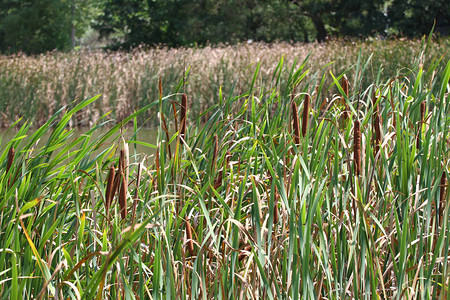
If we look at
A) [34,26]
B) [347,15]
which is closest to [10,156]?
[347,15]

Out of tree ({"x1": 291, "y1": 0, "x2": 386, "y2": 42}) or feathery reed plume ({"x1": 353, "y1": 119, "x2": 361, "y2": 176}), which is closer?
feathery reed plume ({"x1": 353, "y1": 119, "x2": 361, "y2": 176})

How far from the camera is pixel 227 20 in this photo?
22.5m

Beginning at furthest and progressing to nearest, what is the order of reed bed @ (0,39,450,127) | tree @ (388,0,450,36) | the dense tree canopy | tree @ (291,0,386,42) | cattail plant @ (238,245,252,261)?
1. tree @ (291,0,386,42)
2. the dense tree canopy
3. tree @ (388,0,450,36)
4. reed bed @ (0,39,450,127)
5. cattail plant @ (238,245,252,261)

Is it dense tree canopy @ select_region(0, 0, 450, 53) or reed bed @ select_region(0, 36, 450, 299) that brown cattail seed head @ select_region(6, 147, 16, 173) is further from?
dense tree canopy @ select_region(0, 0, 450, 53)

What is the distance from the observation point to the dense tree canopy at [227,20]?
70.5ft

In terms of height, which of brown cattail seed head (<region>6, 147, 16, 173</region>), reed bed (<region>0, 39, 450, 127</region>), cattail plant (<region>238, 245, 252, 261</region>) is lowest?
reed bed (<region>0, 39, 450, 127</region>)

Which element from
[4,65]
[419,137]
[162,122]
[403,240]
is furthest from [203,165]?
[4,65]

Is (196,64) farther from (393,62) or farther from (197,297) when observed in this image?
(197,297)

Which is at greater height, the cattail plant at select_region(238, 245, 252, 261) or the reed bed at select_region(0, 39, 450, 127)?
the cattail plant at select_region(238, 245, 252, 261)

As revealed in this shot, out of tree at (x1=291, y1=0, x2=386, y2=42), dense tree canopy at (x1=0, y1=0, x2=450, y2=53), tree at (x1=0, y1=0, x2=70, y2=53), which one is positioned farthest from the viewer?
tree at (x1=0, y1=0, x2=70, y2=53)

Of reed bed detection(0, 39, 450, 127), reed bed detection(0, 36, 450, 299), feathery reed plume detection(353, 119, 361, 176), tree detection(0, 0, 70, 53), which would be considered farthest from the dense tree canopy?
feathery reed plume detection(353, 119, 361, 176)

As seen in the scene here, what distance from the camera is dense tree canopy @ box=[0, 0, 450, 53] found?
2148 centimetres

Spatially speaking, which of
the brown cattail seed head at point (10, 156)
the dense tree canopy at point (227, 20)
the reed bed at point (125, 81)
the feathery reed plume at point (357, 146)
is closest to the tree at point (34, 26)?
the dense tree canopy at point (227, 20)

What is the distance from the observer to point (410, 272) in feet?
5.00
